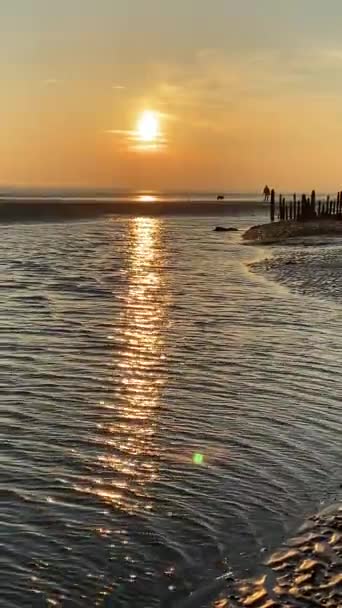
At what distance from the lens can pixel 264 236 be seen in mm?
52438

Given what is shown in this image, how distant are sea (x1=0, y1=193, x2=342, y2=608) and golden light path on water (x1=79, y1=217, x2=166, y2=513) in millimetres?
29

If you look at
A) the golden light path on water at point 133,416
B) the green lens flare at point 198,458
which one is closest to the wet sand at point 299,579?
the golden light path on water at point 133,416

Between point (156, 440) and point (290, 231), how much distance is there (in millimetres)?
45493

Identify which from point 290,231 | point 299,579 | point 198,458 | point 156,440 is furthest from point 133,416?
point 290,231

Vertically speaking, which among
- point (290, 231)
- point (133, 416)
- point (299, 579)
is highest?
point (290, 231)

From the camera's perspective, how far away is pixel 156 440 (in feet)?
30.7

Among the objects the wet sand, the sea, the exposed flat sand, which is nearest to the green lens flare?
the sea

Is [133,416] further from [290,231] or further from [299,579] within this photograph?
[290,231]

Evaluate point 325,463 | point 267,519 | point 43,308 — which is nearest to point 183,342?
point 43,308

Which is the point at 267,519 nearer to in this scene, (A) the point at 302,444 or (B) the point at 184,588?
(B) the point at 184,588

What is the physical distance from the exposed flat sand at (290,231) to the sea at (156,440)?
31.0 metres

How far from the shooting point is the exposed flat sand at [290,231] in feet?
169

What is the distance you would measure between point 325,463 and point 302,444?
2.11 feet

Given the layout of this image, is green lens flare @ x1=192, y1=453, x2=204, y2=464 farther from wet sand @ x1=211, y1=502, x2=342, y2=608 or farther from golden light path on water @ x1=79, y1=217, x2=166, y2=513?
wet sand @ x1=211, y1=502, x2=342, y2=608
